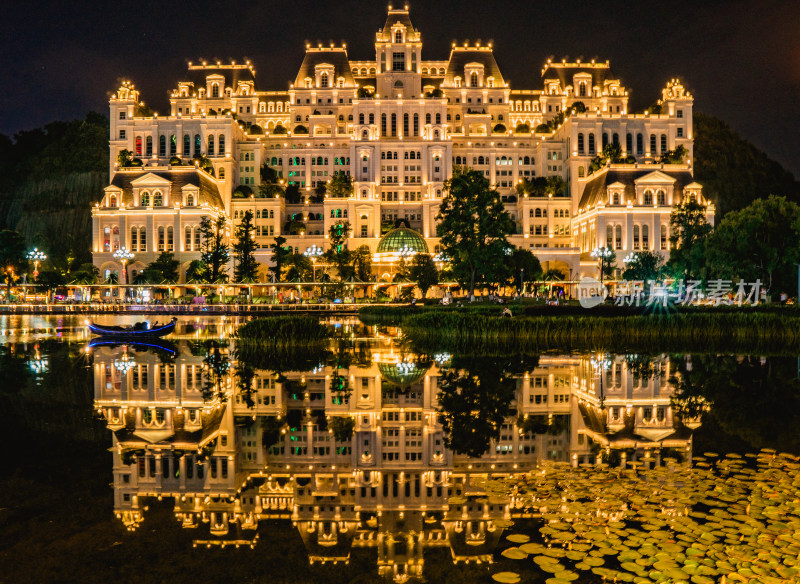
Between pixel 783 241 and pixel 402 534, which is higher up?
pixel 783 241

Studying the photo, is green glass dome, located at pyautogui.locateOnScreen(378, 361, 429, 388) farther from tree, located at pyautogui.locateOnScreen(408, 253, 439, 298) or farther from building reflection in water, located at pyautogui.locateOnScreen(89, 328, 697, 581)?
tree, located at pyautogui.locateOnScreen(408, 253, 439, 298)

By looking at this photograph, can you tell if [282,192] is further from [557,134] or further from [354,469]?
[354,469]

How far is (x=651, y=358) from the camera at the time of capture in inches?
1059

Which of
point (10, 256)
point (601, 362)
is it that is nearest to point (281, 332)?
point (601, 362)

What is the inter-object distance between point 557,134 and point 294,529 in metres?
110

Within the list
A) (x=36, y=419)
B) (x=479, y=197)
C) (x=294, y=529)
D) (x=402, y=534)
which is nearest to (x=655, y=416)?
(x=402, y=534)

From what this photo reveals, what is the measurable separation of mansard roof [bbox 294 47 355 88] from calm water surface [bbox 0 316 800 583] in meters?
104

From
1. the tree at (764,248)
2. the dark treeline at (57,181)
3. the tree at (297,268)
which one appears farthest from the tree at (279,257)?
the dark treeline at (57,181)

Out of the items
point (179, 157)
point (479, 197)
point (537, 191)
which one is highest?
point (179, 157)

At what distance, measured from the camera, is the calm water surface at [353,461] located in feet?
25.7

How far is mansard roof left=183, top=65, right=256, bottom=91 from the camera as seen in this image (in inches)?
4803

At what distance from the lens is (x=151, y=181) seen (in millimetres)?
94625

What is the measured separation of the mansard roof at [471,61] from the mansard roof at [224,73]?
39398 mm

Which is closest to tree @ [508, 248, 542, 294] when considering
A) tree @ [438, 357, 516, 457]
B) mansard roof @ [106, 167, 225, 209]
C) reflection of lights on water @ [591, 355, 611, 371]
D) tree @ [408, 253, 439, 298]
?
tree @ [408, 253, 439, 298]
